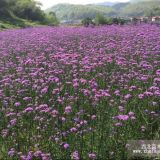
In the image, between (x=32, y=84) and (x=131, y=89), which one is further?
(x=32, y=84)

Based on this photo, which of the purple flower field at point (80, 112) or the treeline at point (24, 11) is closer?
the purple flower field at point (80, 112)

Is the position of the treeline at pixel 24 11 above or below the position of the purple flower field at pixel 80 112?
below

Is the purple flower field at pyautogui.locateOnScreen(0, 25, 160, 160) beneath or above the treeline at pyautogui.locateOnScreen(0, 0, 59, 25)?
above

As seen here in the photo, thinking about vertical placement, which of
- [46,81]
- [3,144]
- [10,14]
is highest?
[46,81]

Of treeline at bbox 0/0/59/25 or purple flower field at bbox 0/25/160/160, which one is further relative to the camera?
treeline at bbox 0/0/59/25

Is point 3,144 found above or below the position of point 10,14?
above

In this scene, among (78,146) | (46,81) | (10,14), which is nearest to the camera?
(78,146)

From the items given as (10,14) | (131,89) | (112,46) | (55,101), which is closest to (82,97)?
(55,101)

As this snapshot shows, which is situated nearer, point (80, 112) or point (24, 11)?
point (80, 112)

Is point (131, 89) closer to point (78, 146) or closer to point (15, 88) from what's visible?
point (78, 146)

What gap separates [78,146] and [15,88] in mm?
2755

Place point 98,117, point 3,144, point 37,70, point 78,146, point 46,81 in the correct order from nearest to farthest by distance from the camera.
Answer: point 78,146 < point 3,144 < point 98,117 < point 46,81 < point 37,70

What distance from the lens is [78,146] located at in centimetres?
557

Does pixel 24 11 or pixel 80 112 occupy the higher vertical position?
pixel 80 112
